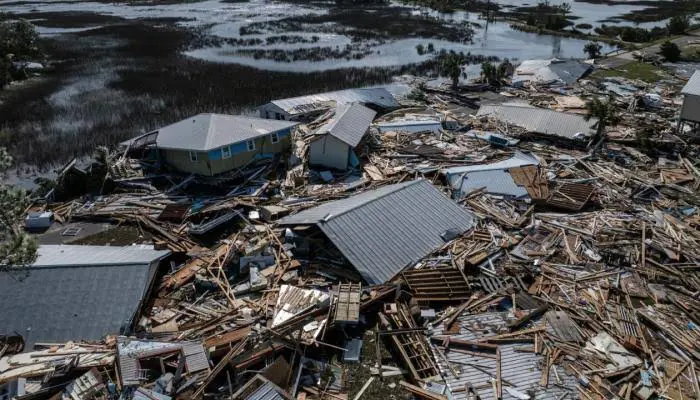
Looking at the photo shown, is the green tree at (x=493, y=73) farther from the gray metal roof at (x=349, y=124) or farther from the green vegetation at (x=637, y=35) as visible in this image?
the green vegetation at (x=637, y=35)

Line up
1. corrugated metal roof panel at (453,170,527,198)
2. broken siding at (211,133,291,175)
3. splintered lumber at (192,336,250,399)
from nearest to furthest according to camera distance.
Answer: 1. splintered lumber at (192,336,250,399)
2. corrugated metal roof panel at (453,170,527,198)
3. broken siding at (211,133,291,175)

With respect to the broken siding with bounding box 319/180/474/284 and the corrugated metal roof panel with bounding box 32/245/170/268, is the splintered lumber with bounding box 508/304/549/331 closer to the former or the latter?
the broken siding with bounding box 319/180/474/284

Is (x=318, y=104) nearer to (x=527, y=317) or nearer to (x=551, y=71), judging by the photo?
(x=527, y=317)

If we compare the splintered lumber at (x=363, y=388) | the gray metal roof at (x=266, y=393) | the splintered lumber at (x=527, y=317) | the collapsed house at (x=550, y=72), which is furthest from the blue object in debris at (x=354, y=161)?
the collapsed house at (x=550, y=72)

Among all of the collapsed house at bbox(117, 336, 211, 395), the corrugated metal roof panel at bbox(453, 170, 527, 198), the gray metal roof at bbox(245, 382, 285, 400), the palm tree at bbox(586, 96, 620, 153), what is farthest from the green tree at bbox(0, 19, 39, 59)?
the palm tree at bbox(586, 96, 620, 153)

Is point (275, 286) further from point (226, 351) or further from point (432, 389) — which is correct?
point (432, 389)

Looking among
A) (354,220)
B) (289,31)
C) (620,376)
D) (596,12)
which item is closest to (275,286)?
(354,220)

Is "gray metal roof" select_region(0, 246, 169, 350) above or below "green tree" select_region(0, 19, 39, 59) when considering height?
below
